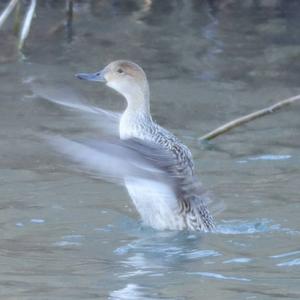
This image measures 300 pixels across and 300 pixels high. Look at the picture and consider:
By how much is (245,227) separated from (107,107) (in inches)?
138

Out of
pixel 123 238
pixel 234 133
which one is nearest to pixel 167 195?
pixel 123 238

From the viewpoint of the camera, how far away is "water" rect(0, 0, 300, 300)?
269 inches

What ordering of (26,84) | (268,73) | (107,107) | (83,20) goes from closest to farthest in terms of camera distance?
(107,107), (26,84), (268,73), (83,20)

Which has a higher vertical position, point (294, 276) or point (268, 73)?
point (294, 276)

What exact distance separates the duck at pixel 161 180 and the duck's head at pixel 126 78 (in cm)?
1

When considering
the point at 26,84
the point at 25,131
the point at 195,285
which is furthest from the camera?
the point at 26,84

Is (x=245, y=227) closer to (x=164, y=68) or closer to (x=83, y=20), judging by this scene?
(x=164, y=68)

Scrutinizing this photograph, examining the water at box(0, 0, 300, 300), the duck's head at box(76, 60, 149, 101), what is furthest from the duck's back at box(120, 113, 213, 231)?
the duck's head at box(76, 60, 149, 101)

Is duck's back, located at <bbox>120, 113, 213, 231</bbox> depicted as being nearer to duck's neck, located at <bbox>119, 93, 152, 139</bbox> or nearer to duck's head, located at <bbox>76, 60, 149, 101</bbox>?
duck's neck, located at <bbox>119, 93, 152, 139</bbox>

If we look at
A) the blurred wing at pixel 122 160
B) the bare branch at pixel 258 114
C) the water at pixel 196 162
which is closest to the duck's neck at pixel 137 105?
the bare branch at pixel 258 114

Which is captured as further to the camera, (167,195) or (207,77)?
(207,77)

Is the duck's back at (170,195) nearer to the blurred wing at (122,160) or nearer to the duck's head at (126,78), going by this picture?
the blurred wing at (122,160)

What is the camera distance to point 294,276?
22.4 ft

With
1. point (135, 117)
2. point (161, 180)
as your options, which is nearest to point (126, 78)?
point (135, 117)
